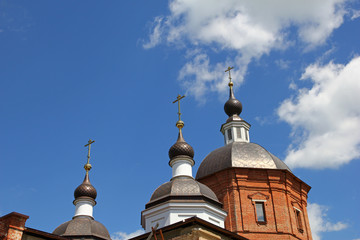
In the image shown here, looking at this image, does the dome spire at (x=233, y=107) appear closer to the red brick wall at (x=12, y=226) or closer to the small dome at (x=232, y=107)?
the small dome at (x=232, y=107)

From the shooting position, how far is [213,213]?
18719 millimetres

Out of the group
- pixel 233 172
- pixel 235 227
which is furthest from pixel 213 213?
pixel 233 172

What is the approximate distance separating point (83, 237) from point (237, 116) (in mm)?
15315

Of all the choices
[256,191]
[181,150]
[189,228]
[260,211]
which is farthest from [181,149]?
[260,211]

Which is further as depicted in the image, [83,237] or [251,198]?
[251,198]

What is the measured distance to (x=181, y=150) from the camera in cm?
2130

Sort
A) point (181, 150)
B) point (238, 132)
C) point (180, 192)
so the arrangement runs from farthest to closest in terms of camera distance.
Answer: point (238, 132) → point (181, 150) → point (180, 192)

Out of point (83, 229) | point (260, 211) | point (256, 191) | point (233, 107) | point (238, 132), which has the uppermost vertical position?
point (233, 107)

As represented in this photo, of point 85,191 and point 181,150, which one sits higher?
point 181,150

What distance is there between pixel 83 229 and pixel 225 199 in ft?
28.1

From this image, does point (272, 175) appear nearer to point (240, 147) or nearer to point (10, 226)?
point (240, 147)

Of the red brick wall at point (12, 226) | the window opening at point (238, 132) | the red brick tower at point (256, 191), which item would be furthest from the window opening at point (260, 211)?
A: the red brick wall at point (12, 226)

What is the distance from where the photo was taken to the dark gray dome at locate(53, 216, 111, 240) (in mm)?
20438

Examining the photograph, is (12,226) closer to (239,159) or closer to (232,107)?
(239,159)
